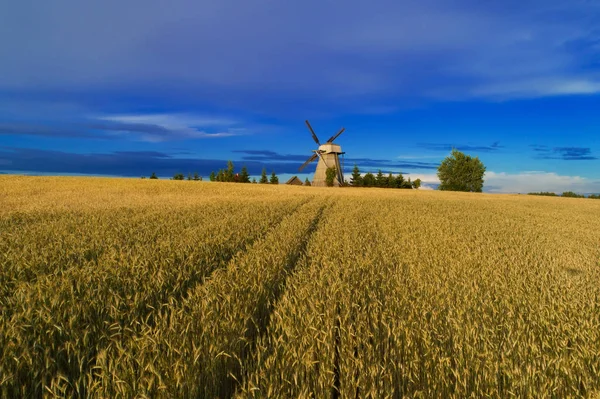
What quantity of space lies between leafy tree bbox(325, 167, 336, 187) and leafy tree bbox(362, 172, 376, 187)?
10.1 metres

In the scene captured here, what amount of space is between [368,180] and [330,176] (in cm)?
1206

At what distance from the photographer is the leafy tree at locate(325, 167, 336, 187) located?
224 ft

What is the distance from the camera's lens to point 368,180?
76125 mm

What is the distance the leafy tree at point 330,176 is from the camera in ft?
224

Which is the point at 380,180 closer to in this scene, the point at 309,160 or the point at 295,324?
the point at 309,160

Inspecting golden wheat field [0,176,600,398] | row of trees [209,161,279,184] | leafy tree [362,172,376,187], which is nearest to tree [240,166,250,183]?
row of trees [209,161,279,184]

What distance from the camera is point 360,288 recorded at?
438cm

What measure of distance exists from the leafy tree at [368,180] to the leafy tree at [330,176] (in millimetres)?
10135

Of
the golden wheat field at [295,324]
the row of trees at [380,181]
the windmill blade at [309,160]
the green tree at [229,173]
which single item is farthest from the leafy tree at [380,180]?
the golden wheat field at [295,324]

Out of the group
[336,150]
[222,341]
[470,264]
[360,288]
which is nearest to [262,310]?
[222,341]

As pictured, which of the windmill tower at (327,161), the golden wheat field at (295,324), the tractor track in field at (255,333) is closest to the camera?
the golden wheat field at (295,324)

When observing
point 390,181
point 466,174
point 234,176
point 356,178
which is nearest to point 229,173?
point 234,176

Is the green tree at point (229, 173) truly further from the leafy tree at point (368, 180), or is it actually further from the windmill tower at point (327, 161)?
the leafy tree at point (368, 180)

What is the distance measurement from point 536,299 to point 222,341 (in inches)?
162
